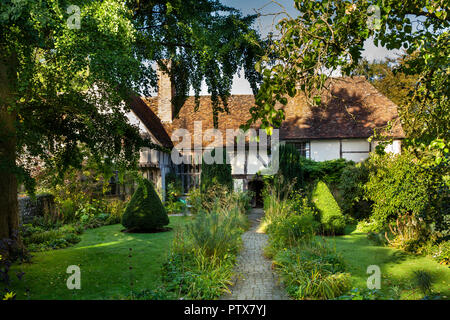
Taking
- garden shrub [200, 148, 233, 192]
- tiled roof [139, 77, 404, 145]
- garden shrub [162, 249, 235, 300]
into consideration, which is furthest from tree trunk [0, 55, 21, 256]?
tiled roof [139, 77, 404, 145]

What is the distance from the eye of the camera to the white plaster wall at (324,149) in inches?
687

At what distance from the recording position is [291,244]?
25.1ft

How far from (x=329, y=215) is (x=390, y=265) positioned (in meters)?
3.50

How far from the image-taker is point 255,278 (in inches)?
242

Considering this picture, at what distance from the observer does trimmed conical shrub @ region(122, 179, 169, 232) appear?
10414mm

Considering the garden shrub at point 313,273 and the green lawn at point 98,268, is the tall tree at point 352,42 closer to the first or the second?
the garden shrub at point 313,273

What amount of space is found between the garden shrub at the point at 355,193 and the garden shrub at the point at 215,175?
15.0 ft

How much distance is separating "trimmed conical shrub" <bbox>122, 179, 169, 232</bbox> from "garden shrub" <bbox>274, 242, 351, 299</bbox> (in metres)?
5.01

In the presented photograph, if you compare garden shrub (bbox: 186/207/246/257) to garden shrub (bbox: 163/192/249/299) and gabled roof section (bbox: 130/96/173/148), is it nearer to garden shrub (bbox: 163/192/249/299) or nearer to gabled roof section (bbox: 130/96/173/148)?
garden shrub (bbox: 163/192/249/299)

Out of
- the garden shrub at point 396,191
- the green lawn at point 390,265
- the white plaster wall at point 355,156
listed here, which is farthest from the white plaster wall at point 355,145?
the green lawn at point 390,265

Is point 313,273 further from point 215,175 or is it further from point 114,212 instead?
point 114,212

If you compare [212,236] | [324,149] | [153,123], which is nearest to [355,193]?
[324,149]

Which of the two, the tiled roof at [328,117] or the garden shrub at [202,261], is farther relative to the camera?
the tiled roof at [328,117]
